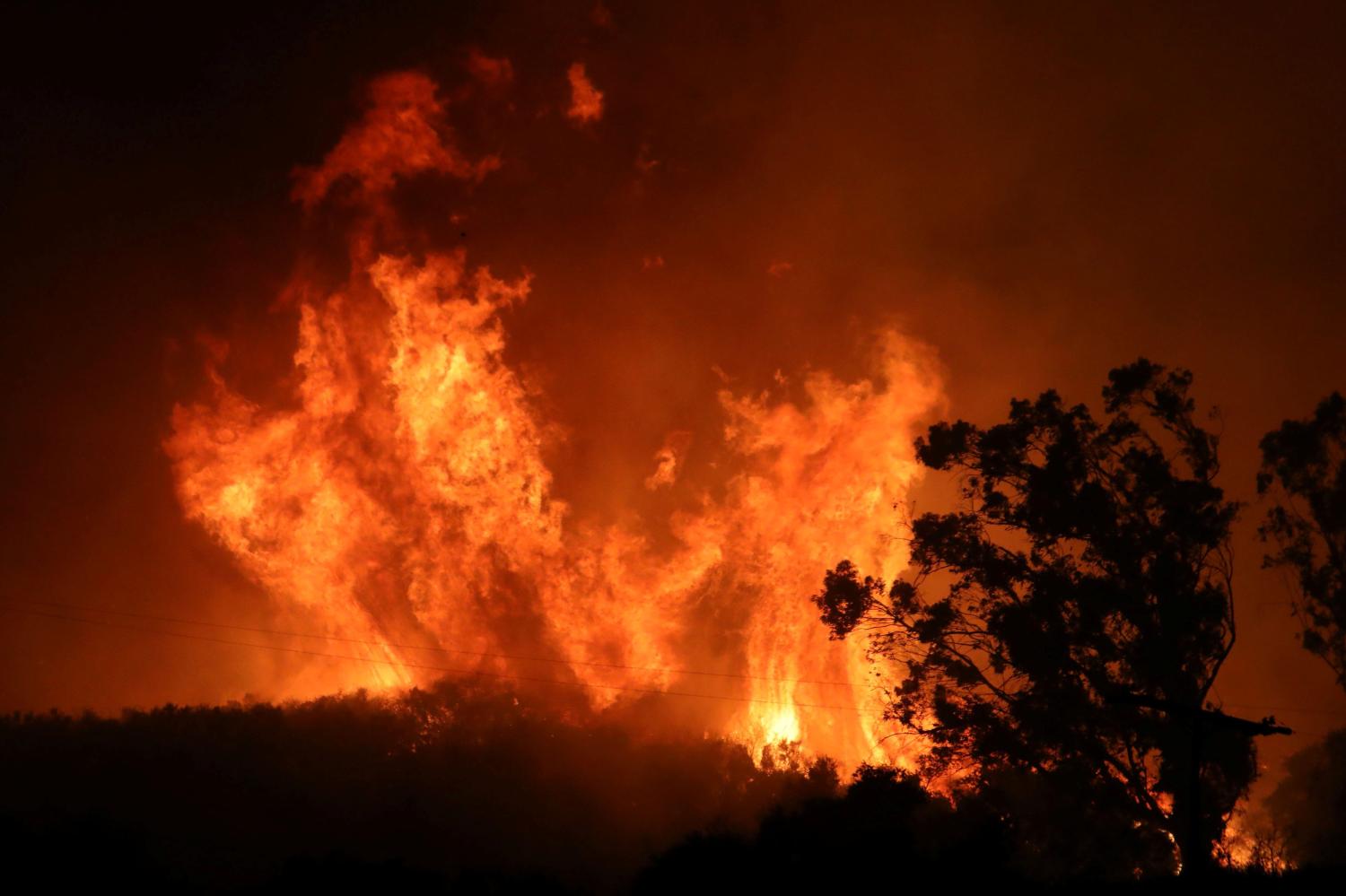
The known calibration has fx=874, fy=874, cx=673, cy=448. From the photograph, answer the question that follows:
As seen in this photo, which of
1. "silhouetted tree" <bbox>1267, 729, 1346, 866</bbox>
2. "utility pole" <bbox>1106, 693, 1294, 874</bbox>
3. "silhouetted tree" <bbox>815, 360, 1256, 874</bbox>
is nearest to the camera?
"utility pole" <bbox>1106, 693, 1294, 874</bbox>

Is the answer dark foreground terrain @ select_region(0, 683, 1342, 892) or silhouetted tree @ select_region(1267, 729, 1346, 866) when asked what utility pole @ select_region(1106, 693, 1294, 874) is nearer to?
dark foreground terrain @ select_region(0, 683, 1342, 892)

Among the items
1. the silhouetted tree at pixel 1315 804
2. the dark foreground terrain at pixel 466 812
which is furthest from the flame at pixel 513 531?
the silhouetted tree at pixel 1315 804

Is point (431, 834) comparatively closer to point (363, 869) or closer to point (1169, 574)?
point (363, 869)

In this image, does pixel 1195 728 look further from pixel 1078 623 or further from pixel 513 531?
pixel 513 531

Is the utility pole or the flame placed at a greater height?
the flame

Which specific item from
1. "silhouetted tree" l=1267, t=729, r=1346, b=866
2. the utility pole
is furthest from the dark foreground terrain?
"silhouetted tree" l=1267, t=729, r=1346, b=866

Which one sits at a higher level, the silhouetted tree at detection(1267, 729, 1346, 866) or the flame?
the flame

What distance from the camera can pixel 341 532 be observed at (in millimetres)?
38094

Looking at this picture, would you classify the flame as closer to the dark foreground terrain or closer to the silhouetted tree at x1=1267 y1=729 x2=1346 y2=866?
the dark foreground terrain

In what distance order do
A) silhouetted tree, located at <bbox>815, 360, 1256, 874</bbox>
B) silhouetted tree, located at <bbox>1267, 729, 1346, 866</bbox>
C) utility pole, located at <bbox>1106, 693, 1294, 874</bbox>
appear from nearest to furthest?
utility pole, located at <bbox>1106, 693, 1294, 874</bbox> → silhouetted tree, located at <bbox>815, 360, 1256, 874</bbox> → silhouetted tree, located at <bbox>1267, 729, 1346, 866</bbox>

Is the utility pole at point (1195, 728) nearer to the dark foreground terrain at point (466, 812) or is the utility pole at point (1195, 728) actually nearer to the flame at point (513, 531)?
the dark foreground terrain at point (466, 812)

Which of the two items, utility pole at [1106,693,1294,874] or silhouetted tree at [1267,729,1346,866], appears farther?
silhouetted tree at [1267,729,1346,866]

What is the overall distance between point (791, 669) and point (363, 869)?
2080 centimetres

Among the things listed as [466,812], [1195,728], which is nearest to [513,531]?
[466,812]
